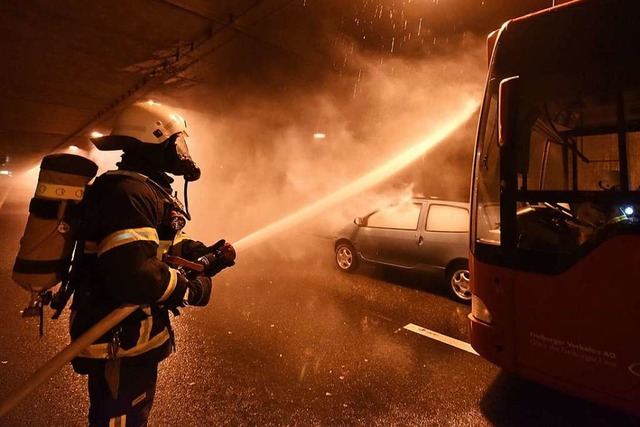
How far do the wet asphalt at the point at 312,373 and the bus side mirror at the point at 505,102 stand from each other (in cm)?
212

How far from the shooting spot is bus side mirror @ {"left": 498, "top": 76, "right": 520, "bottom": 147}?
2354 millimetres

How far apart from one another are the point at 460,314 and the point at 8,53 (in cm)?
1065

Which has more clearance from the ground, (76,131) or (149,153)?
(76,131)

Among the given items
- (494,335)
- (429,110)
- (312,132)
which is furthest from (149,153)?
(312,132)

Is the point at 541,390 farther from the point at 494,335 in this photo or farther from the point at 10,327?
the point at 10,327

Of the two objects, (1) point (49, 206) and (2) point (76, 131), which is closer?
(1) point (49, 206)

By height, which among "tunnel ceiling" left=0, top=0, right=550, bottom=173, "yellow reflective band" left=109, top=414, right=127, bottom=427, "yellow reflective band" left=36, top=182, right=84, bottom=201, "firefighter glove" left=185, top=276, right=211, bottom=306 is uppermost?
"tunnel ceiling" left=0, top=0, right=550, bottom=173

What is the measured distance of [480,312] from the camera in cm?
270

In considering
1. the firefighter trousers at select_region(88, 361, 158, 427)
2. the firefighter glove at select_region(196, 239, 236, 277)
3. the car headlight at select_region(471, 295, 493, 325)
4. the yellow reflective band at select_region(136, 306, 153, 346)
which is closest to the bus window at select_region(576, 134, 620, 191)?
the car headlight at select_region(471, 295, 493, 325)

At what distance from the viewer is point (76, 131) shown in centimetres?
1673

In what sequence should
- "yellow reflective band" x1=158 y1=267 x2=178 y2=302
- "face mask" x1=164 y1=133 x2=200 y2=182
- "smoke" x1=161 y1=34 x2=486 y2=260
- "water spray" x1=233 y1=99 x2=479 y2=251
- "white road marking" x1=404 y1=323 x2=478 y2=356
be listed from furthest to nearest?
"water spray" x1=233 y1=99 x2=479 y2=251, "smoke" x1=161 y1=34 x2=486 y2=260, "white road marking" x1=404 y1=323 x2=478 y2=356, "face mask" x1=164 y1=133 x2=200 y2=182, "yellow reflective band" x1=158 y1=267 x2=178 y2=302

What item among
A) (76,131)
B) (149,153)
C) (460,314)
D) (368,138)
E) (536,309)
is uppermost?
(76,131)

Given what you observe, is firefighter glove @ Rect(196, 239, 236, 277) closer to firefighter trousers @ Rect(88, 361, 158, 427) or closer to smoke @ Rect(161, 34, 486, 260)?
firefighter trousers @ Rect(88, 361, 158, 427)

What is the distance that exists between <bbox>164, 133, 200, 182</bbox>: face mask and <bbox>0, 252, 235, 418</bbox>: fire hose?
0.78 m
